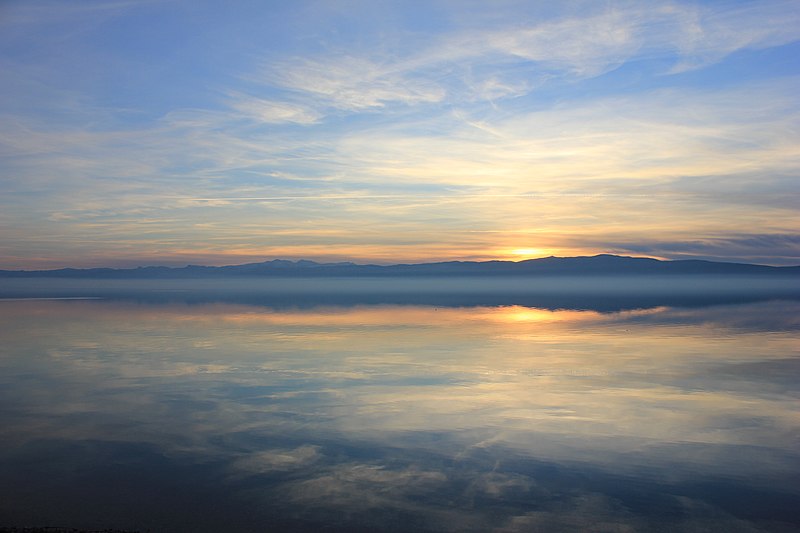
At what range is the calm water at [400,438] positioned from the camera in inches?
388

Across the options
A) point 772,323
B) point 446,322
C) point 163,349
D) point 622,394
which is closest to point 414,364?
point 622,394

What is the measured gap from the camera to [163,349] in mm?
27578

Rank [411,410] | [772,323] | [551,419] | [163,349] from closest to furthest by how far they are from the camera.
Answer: [551,419], [411,410], [163,349], [772,323]

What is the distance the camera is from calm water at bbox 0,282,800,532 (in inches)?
388

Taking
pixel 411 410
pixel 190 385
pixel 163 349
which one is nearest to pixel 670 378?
pixel 411 410

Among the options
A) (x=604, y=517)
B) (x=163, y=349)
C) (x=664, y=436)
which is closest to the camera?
(x=604, y=517)

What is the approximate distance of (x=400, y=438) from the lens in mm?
13695

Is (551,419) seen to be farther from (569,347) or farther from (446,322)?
(446,322)

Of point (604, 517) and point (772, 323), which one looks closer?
point (604, 517)

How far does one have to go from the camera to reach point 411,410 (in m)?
16.2

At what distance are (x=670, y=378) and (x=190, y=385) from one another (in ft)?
47.2

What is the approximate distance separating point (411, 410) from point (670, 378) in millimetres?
9118

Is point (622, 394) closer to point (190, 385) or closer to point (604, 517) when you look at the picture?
point (604, 517)

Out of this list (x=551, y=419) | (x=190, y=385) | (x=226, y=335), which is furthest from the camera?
(x=226, y=335)
